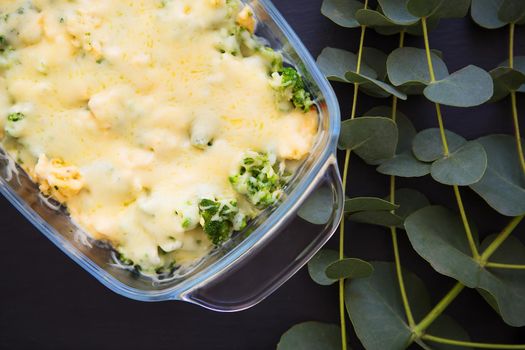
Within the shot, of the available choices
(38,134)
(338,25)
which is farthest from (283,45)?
(38,134)

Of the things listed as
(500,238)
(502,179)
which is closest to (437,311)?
(500,238)

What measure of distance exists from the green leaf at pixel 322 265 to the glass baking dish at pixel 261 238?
13cm

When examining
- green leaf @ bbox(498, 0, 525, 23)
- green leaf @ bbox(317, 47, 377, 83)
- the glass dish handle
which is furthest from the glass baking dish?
green leaf @ bbox(498, 0, 525, 23)

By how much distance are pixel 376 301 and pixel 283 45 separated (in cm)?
56

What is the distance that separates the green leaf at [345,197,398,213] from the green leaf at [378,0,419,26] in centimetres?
35

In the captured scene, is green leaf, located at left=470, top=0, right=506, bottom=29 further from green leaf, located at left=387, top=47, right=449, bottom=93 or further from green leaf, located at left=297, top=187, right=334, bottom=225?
green leaf, located at left=297, top=187, right=334, bottom=225

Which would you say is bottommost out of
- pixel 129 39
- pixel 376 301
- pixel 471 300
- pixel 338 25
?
pixel 471 300

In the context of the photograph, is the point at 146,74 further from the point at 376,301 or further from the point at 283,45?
the point at 376,301

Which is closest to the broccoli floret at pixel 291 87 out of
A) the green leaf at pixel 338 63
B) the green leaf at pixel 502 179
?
the green leaf at pixel 338 63

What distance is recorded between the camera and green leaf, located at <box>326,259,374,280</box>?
48.7 inches

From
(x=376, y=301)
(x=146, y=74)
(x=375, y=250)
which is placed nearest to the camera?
(x=146, y=74)

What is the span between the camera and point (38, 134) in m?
1.19

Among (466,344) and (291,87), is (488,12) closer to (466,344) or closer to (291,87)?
(291,87)

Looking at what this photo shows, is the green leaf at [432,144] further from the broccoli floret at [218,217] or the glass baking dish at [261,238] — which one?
the broccoli floret at [218,217]
